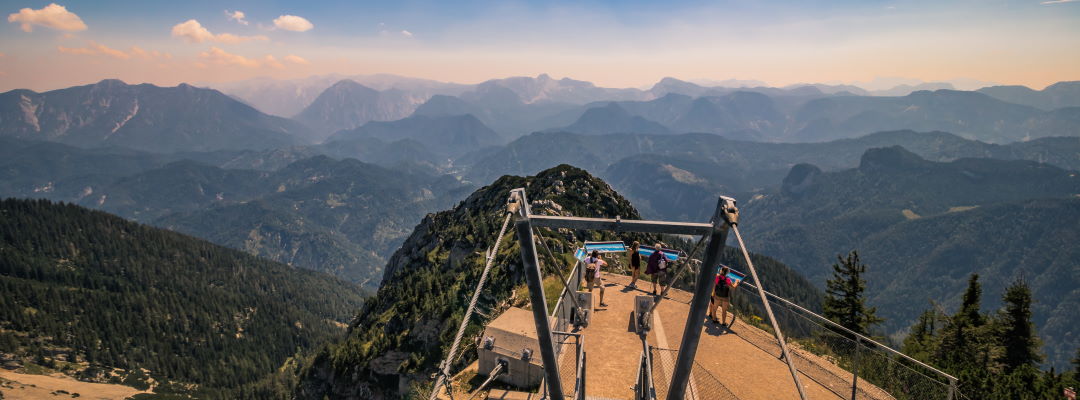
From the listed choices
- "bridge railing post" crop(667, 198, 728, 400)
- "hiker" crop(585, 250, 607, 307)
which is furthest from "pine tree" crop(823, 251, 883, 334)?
"bridge railing post" crop(667, 198, 728, 400)

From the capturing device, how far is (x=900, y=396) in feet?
53.3

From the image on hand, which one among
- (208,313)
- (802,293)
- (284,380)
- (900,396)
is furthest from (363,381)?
(208,313)

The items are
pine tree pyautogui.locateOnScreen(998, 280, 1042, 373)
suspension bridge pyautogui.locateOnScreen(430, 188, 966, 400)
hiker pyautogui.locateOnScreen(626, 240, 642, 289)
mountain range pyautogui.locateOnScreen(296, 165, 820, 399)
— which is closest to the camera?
suspension bridge pyautogui.locateOnScreen(430, 188, 966, 400)

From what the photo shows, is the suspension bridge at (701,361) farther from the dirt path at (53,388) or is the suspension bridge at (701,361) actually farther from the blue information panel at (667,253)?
the dirt path at (53,388)

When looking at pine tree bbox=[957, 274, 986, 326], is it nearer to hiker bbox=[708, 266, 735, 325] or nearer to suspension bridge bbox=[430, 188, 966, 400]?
suspension bridge bbox=[430, 188, 966, 400]

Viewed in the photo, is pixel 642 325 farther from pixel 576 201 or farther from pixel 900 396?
pixel 576 201

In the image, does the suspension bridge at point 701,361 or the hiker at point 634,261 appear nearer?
the suspension bridge at point 701,361

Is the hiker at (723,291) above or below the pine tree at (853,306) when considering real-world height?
above

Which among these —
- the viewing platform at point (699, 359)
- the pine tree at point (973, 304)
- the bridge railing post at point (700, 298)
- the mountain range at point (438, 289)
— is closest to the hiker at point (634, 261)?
the viewing platform at point (699, 359)

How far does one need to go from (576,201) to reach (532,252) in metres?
78.5

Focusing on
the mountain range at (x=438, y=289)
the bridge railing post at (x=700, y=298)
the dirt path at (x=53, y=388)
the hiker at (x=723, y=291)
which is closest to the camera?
the bridge railing post at (x=700, y=298)

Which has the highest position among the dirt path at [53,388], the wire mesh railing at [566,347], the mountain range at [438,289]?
the wire mesh railing at [566,347]

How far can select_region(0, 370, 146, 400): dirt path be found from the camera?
430 feet

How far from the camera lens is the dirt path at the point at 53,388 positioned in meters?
131
